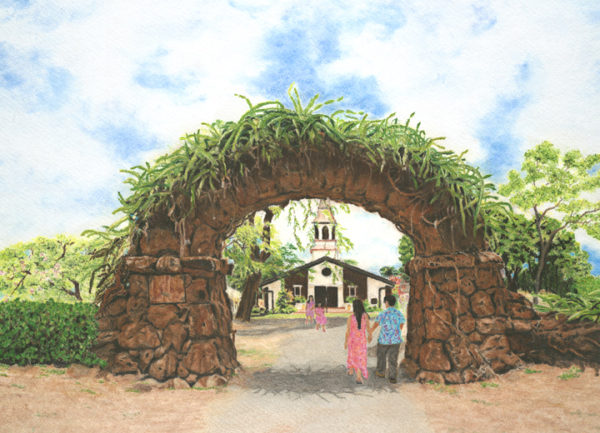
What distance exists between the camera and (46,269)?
2216cm

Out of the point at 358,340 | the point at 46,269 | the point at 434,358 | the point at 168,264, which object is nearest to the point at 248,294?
the point at 46,269

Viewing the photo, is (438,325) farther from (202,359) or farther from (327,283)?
(327,283)

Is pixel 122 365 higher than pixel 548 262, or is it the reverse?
pixel 548 262

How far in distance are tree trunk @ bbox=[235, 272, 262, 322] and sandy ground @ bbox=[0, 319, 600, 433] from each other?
1235 cm

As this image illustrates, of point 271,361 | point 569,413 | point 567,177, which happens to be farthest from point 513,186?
point 569,413

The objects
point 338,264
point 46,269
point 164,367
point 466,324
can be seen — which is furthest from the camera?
point 338,264

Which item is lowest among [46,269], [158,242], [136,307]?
[136,307]

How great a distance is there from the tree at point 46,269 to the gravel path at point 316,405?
18027 mm

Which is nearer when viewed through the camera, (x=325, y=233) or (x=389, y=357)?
(x=389, y=357)

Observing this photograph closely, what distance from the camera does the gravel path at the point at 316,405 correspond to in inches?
170

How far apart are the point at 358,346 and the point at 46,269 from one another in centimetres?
2099

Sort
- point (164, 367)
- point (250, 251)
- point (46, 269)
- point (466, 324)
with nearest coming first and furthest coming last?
point (164, 367) → point (466, 324) → point (250, 251) → point (46, 269)

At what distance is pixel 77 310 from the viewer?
5.54m

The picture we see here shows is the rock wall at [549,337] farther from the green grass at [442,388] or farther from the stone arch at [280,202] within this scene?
the green grass at [442,388]
